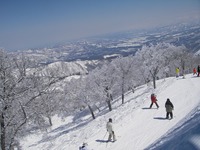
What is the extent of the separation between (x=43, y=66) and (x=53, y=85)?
1.33m

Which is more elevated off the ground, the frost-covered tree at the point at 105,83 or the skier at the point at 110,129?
the skier at the point at 110,129

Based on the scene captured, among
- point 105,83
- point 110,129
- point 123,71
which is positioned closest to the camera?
point 110,129

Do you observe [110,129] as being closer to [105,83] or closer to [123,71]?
[105,83]

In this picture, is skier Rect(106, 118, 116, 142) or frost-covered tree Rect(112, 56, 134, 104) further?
frost-covered tree Rect(112, 56, 134, 104)

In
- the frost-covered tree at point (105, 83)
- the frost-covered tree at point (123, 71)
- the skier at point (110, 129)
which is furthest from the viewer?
the frost-covered tree at point (123, 71)

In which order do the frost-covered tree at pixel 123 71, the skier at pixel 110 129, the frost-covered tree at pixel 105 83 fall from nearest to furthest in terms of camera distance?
the skier at pixel 110 129, the frost-covered tree at pixel 105 83, the frost-covered tree at pixel 123 71

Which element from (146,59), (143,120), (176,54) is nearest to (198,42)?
(176,54)

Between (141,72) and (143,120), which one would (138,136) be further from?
(141,72)

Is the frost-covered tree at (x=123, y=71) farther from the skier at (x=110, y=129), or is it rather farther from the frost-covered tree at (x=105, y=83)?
the skier at (x=110, y=129)

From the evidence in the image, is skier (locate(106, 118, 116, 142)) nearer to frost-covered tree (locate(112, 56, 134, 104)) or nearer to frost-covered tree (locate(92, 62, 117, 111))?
frost-covered tree (locate(92, 62, 117, 111))

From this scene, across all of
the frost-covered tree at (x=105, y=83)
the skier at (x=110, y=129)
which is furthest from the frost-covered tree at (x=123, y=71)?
the skier at (x=110, y=129)

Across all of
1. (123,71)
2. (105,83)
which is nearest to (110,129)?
(105,83)


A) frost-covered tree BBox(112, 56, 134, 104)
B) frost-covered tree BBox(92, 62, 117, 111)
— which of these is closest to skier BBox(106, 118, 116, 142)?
frost-covered tree BBox(92, 62, 117, 111)

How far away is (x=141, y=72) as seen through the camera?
218 feet
